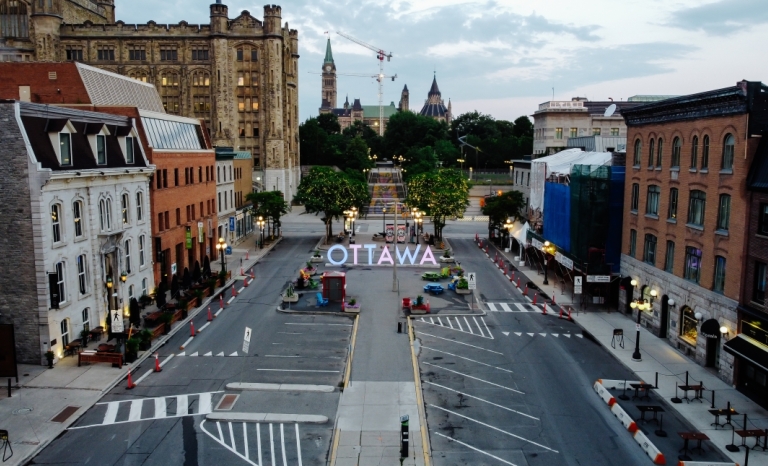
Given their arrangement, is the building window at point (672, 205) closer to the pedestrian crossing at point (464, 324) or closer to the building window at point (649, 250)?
the building window at point (649, 250)

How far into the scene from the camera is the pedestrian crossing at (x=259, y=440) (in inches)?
771

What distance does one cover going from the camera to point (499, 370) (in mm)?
27938

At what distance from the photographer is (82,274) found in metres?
31.9

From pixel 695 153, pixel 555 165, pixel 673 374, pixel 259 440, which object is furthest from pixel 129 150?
pixel 555 165

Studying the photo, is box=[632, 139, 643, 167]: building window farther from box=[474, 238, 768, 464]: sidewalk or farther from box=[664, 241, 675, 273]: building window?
box=[474, 238, 768, 464]: sidewalk

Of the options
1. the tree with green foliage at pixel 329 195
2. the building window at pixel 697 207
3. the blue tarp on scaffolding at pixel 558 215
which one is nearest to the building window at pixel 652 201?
the building window at pixel 697 207

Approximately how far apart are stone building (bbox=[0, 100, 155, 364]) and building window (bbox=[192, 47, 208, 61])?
75.4m

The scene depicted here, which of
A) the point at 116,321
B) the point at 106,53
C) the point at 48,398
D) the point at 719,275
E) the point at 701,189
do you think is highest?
the point at 106,53

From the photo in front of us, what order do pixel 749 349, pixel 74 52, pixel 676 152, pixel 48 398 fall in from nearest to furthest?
pixel 48 398, pixel 749 349, pixel 676 152, pixel 74 52

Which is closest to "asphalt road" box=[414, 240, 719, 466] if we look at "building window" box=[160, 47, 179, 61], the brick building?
the brick building

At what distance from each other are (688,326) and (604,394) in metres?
9.42

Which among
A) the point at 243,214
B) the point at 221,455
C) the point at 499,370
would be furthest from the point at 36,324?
the point at 243,214

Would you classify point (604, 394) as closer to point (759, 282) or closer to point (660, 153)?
point (759, 282)

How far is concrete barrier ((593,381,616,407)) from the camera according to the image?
77.8 feet
